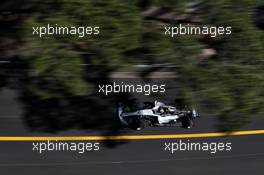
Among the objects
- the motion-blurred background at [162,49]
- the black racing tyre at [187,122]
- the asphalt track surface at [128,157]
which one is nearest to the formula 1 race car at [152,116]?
the black racing tyre at [187,122]

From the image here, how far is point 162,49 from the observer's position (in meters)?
5.96

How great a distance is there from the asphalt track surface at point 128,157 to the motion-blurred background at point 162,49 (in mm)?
2705

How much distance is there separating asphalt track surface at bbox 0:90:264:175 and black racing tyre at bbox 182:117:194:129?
0.14 m

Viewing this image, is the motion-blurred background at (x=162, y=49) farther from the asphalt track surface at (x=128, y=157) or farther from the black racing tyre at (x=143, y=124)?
the black racing tyre at (x=143, y=124)

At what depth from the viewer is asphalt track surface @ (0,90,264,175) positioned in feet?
29.8

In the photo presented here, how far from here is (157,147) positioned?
9914mm

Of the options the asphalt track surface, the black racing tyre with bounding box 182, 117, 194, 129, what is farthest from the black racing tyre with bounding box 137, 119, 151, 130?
the black racing tyre with bounding box 182, 117, 194, 129

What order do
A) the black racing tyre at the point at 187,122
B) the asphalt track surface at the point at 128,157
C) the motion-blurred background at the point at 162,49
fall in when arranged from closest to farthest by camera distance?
the motion-blurred background at the point at 162,49 < the asphalt track surface at the point at 128,157 < the black racing tyre at the point at 187,122

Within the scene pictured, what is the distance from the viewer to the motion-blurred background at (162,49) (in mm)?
5594

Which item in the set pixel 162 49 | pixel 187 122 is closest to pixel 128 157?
pixel 187 122

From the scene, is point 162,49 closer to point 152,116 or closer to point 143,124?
point 152,116

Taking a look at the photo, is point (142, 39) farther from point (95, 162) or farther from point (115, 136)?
point (115, 136)

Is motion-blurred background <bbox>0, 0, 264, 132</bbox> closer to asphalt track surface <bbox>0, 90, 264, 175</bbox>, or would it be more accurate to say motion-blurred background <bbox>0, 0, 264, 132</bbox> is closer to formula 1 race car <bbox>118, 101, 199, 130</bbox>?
formula 1 race car <bbox>118, 101, 199, 130</bbox>

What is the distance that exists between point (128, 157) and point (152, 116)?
801mm
